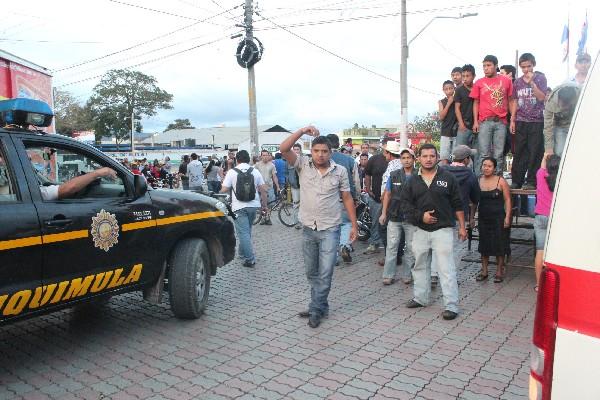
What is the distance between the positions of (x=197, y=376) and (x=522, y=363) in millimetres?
2693

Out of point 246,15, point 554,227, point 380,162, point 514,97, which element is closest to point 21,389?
point 554,227

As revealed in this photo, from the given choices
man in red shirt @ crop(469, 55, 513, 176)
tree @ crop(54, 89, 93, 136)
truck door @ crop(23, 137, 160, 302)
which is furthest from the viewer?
tree @ crop(54, 89, 93, 136)

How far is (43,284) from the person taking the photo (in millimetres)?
3934

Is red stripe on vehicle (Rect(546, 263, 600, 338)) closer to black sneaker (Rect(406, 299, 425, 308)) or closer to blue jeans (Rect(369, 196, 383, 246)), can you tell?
black sneaker (Rect(406, 299, 425, 308))


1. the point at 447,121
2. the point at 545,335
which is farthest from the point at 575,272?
the point at 447,121

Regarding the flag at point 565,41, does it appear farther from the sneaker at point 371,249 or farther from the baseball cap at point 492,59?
the sneaker at point 371,249

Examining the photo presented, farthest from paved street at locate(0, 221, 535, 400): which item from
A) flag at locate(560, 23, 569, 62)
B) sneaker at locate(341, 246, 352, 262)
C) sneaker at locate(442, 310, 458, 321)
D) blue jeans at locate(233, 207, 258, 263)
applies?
flag at locate(560, 23, 569, 62)

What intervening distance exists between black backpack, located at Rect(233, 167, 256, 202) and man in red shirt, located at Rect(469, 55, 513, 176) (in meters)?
3.66

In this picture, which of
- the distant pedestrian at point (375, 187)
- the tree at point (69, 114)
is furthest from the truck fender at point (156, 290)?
the tree at point (69, 114)

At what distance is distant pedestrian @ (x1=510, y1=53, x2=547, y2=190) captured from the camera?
294 inches

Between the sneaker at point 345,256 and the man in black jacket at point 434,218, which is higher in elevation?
the man in black jacket at point 434,218

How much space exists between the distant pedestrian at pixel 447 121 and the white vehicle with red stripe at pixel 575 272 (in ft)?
22.9

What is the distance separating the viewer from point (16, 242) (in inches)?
147

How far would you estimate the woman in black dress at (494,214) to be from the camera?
→ 680 centimetres
